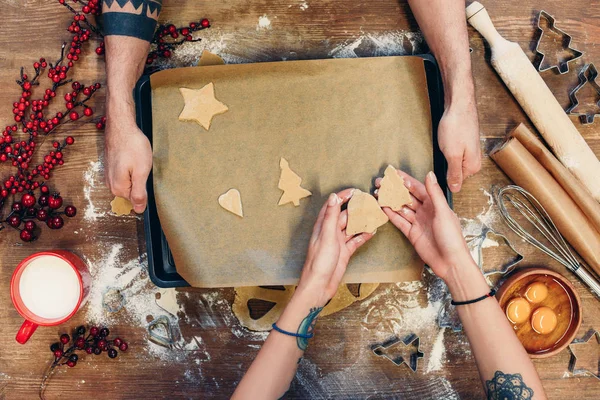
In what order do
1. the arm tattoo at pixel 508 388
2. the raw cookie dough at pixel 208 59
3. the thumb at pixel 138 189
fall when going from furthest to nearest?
the raw cookie dough at pixel 208 59 → the thumb at pixel 138 189 → the arm tattoo at pixel 508 388

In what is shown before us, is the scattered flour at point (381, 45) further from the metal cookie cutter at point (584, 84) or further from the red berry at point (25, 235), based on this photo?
the red berry at point (25, 235)

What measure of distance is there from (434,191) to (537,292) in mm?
412

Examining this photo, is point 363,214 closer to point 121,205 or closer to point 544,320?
point 544,320

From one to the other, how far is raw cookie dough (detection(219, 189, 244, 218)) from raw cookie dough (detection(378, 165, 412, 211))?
347 millimetres

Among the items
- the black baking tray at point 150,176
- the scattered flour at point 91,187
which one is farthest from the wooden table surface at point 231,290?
the black baking tray at point 150,176

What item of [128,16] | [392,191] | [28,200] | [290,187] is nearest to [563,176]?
[392,191]

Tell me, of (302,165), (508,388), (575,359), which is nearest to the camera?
(508,388)

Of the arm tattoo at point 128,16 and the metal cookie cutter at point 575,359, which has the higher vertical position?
the arm tattoo at point 128,16

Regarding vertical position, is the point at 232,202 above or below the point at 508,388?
above

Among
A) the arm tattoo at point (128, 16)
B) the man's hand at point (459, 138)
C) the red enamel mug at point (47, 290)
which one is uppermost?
the arm tattoo at point (128, 16)

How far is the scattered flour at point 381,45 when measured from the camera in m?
1.35

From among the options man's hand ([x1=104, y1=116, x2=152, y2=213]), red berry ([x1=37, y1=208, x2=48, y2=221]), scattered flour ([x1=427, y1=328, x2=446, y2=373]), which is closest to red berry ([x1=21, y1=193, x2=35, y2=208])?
red berry ([x1=37, y1=208, x2=48, y2=221])

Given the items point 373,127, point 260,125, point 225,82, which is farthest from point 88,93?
point 373,127

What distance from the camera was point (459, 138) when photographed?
1.18m
